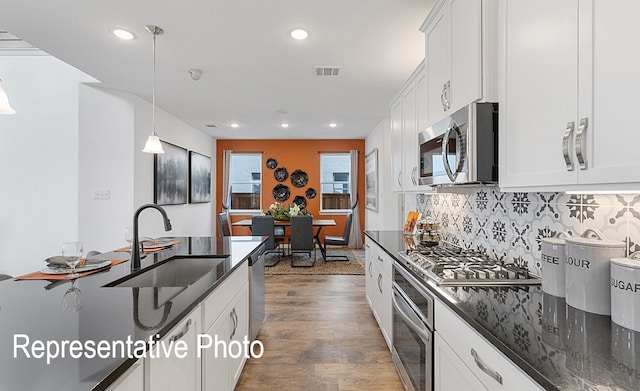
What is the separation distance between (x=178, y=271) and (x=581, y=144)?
Result: 2.17m

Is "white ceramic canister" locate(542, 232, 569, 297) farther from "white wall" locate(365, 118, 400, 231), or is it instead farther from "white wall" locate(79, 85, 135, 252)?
"white wall" locate(79, 85, 135, 252)

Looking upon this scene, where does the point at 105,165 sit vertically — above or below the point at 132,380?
above

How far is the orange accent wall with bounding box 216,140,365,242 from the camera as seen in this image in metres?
7.70

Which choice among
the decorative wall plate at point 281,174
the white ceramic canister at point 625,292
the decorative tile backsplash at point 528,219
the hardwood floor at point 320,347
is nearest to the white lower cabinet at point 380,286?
the hardwood floor at point 320,347

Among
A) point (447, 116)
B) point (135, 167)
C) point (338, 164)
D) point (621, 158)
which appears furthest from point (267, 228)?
point (621, 158)

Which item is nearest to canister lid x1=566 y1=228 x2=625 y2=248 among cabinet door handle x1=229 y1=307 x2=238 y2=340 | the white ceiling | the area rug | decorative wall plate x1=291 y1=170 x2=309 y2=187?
cabinet door handle x1=229 y1=307 x2=238 y2=340

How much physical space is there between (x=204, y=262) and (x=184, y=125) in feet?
15.1

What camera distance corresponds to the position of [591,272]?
3.67 ft

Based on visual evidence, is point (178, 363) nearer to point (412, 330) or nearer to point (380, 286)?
point (412, 330)

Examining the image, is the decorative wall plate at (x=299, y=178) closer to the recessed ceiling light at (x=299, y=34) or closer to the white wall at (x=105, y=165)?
the white wall at (x=105, y=165)

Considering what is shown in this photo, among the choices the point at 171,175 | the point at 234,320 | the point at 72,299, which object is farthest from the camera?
the point at 171,175

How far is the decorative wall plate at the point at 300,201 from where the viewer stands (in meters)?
7.66

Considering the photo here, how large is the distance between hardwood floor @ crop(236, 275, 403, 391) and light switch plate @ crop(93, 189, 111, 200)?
2430 mm

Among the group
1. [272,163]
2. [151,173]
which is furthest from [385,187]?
[151,173]
